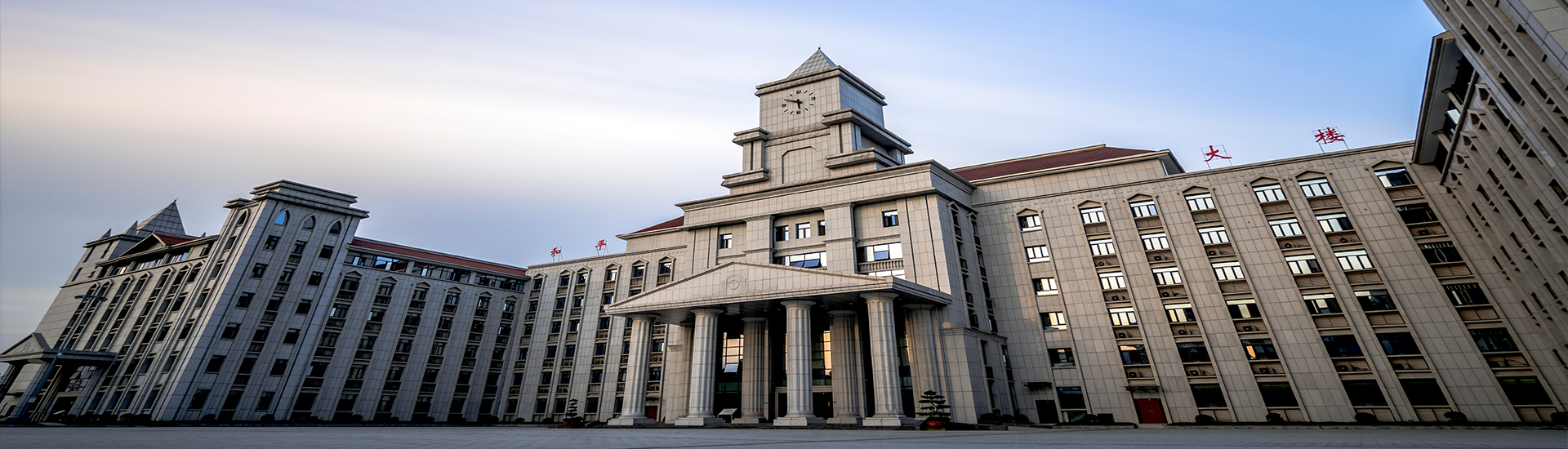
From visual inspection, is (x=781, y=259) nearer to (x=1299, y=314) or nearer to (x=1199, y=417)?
(x=1199, y=417)

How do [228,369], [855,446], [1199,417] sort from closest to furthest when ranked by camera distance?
[855,446] < [1199,417] < [228,369]

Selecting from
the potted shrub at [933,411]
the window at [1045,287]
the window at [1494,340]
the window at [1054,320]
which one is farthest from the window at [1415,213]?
the potted shrub at [933,411]

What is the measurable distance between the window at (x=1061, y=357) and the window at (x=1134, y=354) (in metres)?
2.58

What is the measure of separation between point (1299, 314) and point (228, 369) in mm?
65733

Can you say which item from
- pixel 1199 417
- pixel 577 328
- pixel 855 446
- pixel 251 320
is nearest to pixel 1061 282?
pixel 1199 417

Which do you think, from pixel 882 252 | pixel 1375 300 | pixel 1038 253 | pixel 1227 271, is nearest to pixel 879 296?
pixel 882 252

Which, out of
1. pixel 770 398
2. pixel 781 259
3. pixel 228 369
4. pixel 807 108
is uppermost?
pixel 807 108

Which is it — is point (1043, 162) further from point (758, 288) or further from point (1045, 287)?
point (758, 288)

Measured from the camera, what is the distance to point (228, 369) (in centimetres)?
4519

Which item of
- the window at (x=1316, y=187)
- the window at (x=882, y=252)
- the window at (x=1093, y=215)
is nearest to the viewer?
the window at (x=1316, y=187)

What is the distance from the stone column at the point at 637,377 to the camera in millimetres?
35881

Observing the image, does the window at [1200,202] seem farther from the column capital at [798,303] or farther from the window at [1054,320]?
the column capital at [798,303]

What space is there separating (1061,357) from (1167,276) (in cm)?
742

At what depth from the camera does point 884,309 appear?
3234 cm
